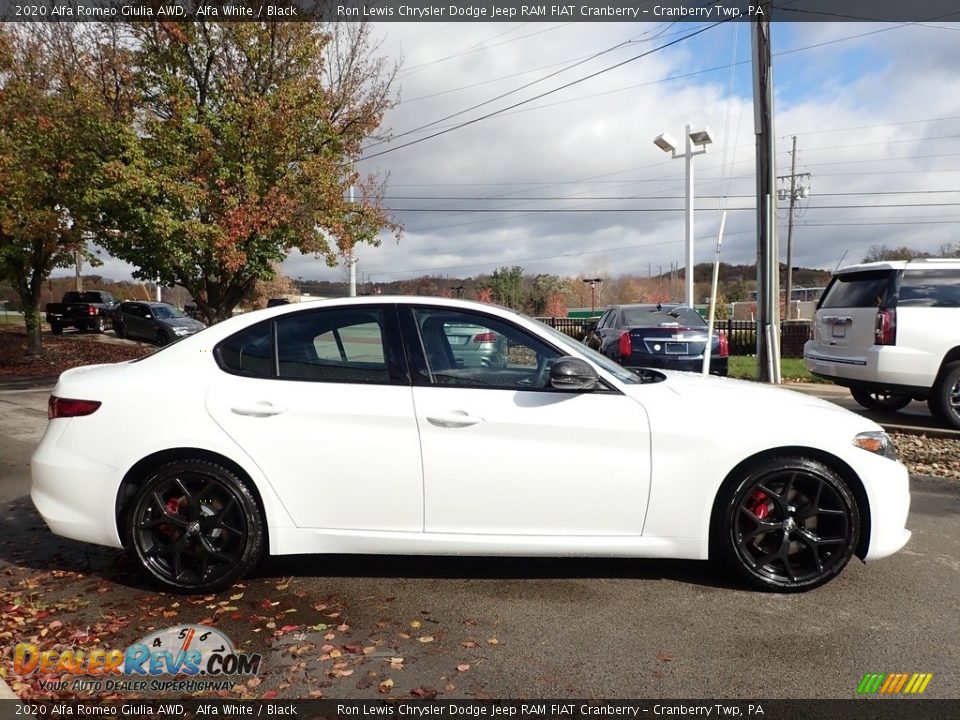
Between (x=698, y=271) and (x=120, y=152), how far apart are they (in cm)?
7215

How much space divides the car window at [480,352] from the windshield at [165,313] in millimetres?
25534

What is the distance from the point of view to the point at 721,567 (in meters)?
3.91

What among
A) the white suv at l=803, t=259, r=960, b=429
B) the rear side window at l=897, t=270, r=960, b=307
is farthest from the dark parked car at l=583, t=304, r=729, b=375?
the rear side window at l=897, t=270, r=960, b=307

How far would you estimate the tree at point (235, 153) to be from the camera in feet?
43.2

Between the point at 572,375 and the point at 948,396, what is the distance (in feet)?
21.9

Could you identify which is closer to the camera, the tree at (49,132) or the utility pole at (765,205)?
the utility pole at (765,205)

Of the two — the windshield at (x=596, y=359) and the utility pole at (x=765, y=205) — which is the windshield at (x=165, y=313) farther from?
the windshield at (x=596, y=359)

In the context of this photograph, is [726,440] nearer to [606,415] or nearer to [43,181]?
[606,415]

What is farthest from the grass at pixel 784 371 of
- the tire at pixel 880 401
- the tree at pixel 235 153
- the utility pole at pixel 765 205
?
the tree at pixel 235 153

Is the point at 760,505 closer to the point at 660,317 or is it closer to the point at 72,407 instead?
the point at 72,407

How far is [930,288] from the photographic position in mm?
8211

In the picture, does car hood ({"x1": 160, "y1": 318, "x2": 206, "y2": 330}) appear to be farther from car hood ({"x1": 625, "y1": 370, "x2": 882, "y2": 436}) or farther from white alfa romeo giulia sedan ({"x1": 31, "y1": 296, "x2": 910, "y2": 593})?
car hood ({"x1": 625, "y1": 370, "x2": 882, "y2": 436})

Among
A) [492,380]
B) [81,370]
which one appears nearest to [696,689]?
[492,380]

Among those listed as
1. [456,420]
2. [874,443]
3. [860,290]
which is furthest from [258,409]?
[860,290]
